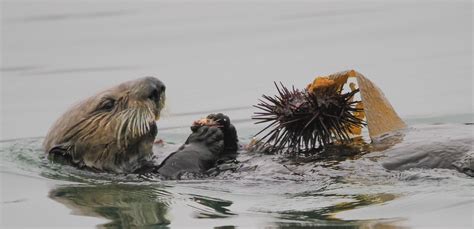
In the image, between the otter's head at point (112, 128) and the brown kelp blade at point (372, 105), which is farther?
the otter's head at point (112, 128)

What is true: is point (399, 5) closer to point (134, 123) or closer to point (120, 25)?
point (120, 25)

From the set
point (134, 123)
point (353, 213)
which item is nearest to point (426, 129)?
point (353, 213)

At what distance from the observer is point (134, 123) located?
22.3ft

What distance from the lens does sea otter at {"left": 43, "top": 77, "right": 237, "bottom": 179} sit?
6758 mm

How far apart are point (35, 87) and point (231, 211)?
5883mm

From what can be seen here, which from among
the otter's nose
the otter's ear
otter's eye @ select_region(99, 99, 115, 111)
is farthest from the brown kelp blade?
the otter's ear

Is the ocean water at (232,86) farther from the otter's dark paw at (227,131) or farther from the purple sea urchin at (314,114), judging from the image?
the otter's dark paw at (227,131)

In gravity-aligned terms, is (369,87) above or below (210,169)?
above

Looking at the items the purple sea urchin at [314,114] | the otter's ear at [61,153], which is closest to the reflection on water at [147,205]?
the otter's ear at [61,153]

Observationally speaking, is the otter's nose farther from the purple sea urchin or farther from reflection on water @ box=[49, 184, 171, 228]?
the purple sea urchin

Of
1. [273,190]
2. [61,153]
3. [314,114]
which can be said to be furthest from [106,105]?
[314,114]

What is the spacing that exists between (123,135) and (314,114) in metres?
1.52

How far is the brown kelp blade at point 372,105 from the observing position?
20.7 feet

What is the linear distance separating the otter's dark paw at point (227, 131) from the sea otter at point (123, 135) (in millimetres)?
11
